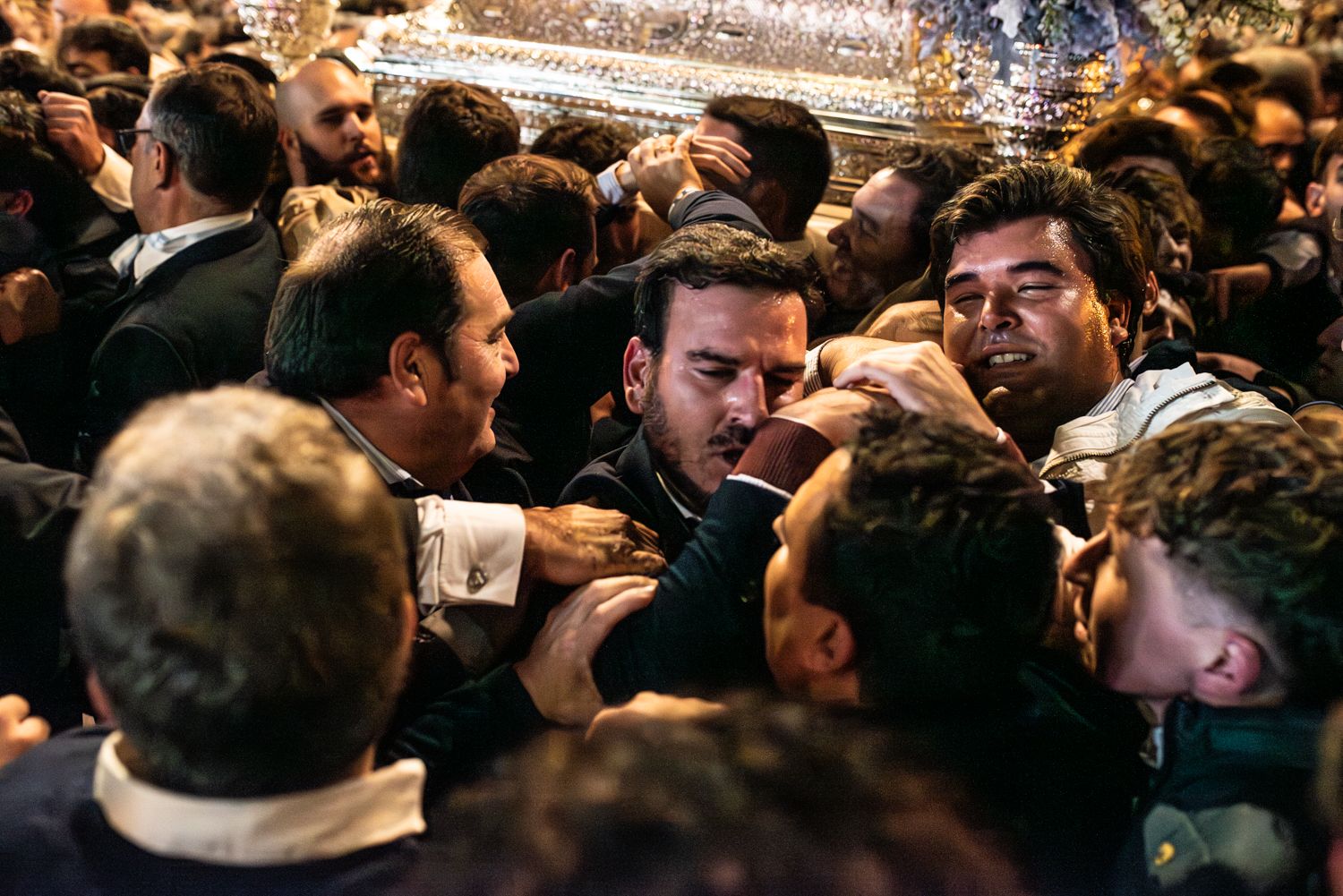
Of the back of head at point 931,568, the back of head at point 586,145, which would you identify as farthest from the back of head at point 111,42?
the back of head at point 931,568

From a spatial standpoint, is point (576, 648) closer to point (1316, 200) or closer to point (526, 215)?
point (526, 215)

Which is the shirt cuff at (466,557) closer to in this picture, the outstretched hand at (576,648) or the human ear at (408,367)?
the outstretched hand at (576,648)

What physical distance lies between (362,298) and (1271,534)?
3.52 feet

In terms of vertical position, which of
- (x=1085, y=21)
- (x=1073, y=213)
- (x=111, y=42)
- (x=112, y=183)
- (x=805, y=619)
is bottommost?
(x=112, y=183)

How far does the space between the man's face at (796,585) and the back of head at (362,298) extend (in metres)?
0.66

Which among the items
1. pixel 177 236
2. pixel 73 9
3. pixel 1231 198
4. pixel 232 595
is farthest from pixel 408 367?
pixel 73 9

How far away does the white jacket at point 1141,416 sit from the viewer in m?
1.62

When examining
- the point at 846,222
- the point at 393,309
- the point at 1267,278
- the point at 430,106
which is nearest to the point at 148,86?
the point at 430,106

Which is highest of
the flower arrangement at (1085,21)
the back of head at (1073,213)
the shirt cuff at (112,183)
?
the flower arrangement at (1085,21)

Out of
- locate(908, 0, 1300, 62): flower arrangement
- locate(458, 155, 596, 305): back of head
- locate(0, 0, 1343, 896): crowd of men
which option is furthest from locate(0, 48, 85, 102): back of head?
locate(908, 0, 1300, 62): flower arrangement

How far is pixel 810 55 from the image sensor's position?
3.82 m

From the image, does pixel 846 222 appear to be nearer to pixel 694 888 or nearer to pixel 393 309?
pixel 393 309

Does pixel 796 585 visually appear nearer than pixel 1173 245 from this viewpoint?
Yes

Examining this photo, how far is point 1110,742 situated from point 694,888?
43 cm
